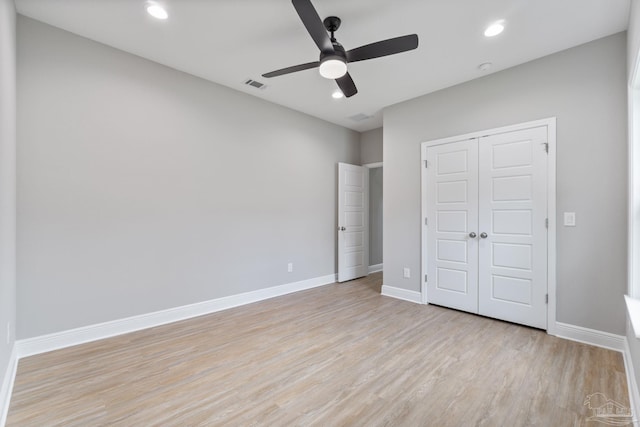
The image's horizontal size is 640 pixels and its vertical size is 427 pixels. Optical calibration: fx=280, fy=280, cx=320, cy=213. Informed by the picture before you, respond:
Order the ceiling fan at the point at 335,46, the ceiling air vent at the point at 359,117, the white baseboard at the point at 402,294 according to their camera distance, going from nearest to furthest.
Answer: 1. the ceiling fan at the point at 335,46
2. the white baseboard at the point at 402,294
3. the ceiling air vent at the point at 359,117

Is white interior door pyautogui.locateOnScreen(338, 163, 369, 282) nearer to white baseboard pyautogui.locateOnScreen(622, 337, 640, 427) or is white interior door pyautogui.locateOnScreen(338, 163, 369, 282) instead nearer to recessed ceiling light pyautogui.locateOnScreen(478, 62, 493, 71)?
recessed ceiling light pyautogui.locateOnScreen(478, 62, 493, 71)

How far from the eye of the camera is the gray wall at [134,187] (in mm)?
2498

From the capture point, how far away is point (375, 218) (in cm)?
609

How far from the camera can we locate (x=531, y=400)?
188 cm

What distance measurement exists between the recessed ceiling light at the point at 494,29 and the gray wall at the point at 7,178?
3658 mm

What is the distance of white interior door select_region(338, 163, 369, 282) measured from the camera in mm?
5172

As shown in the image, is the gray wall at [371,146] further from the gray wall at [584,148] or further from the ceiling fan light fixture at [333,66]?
the ceiling fan light fixture at [333,66]

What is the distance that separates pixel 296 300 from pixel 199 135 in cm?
258

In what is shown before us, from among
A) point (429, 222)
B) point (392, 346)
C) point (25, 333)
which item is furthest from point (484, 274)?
point (25, 333)

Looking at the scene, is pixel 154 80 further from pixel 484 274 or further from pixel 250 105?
pixel 484 274

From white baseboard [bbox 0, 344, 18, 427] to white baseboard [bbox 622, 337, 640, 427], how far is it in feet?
12.3

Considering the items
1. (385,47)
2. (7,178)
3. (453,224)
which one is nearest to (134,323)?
(7,178)

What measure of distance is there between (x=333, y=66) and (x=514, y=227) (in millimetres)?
2619

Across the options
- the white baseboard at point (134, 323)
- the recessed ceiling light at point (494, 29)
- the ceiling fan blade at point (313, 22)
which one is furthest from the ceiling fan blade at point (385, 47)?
the white baseboard at point (134, 323)
